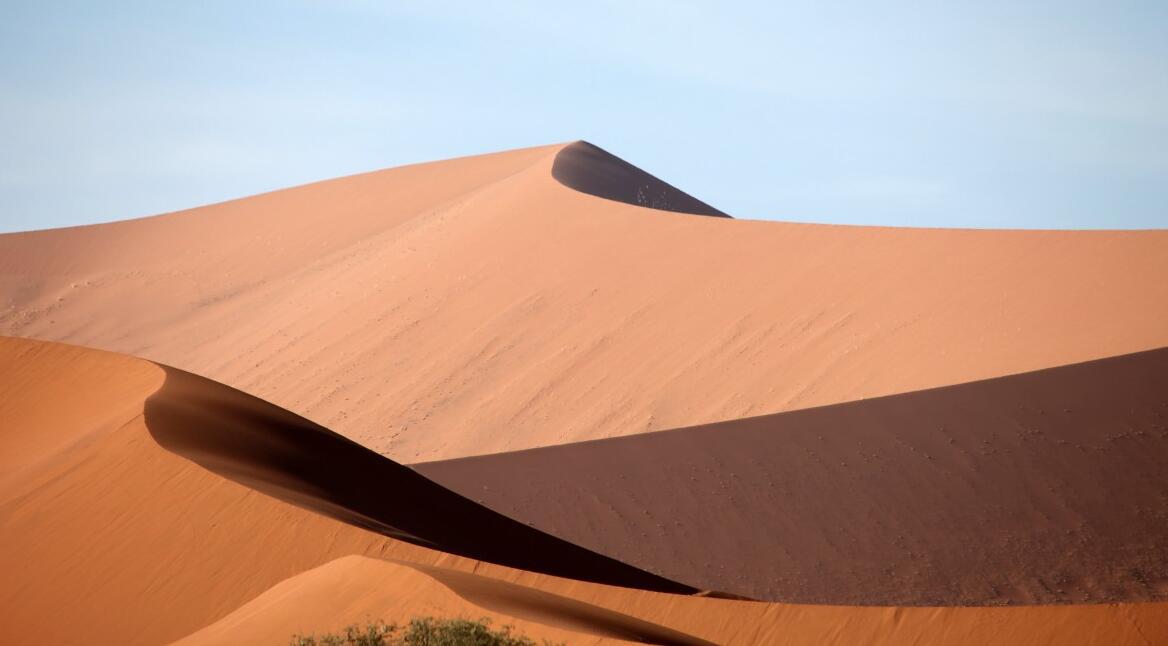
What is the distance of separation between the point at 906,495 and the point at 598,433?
26.8 feet

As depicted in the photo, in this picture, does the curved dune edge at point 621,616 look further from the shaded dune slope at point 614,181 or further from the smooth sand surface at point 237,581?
the shaded dune slope at point 614,181

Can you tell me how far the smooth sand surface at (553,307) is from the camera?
29.0m

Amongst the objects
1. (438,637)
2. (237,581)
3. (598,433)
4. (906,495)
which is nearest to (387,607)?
(438,637)

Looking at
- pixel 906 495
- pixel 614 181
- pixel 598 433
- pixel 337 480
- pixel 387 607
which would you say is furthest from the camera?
pixel 614 181

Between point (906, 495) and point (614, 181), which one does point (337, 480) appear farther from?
point (614, 181)

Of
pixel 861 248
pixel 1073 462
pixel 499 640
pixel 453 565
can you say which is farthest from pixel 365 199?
pixel 499 640

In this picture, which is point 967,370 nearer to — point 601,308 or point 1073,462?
point 1073,462

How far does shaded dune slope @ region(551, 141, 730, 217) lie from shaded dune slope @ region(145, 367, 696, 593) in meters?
30.2

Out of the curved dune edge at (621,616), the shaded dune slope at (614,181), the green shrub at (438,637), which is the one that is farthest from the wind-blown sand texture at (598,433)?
the shaded dune slope at (614,181)

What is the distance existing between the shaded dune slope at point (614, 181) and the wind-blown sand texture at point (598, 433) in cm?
306

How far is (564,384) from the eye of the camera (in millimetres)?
33594

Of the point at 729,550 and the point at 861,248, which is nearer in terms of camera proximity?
the point at 729,550

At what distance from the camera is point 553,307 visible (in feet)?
123

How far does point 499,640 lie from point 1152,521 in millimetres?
15849
